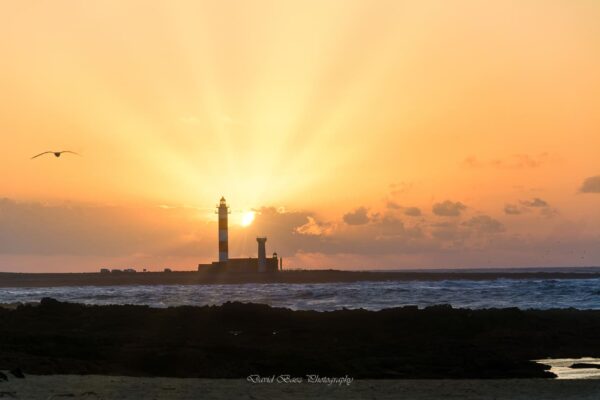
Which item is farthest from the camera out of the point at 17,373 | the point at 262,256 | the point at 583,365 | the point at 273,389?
the point at 262,256

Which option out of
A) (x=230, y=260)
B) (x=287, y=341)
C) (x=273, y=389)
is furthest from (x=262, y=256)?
(x=273, y=389)

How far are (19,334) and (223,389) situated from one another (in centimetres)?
988

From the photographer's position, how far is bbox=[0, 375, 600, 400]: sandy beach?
15.3m

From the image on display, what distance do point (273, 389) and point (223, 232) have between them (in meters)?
85.7

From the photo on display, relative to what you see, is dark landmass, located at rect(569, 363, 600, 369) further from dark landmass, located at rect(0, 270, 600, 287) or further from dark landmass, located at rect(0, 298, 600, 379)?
dark landmass, located at rect(0, 270, 600, 287)

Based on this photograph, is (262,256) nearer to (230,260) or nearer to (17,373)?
(230,260)

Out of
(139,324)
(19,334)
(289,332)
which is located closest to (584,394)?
(289,332)

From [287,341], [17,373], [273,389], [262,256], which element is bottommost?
[273,389]

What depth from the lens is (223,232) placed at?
10219 cm

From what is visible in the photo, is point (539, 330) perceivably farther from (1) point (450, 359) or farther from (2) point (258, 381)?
(2) point (258, 381)

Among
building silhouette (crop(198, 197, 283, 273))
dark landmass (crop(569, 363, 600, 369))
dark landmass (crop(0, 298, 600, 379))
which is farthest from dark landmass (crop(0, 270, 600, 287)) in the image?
dark landmass (crop(569, 363, 600, 369))

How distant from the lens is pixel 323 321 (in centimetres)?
3114

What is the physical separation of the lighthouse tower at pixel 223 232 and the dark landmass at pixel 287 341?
66149 millimetres

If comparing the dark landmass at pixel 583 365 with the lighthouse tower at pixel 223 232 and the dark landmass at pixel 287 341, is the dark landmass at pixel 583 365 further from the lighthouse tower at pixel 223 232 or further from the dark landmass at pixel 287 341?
the lighthouse tower at pixel 223 232
